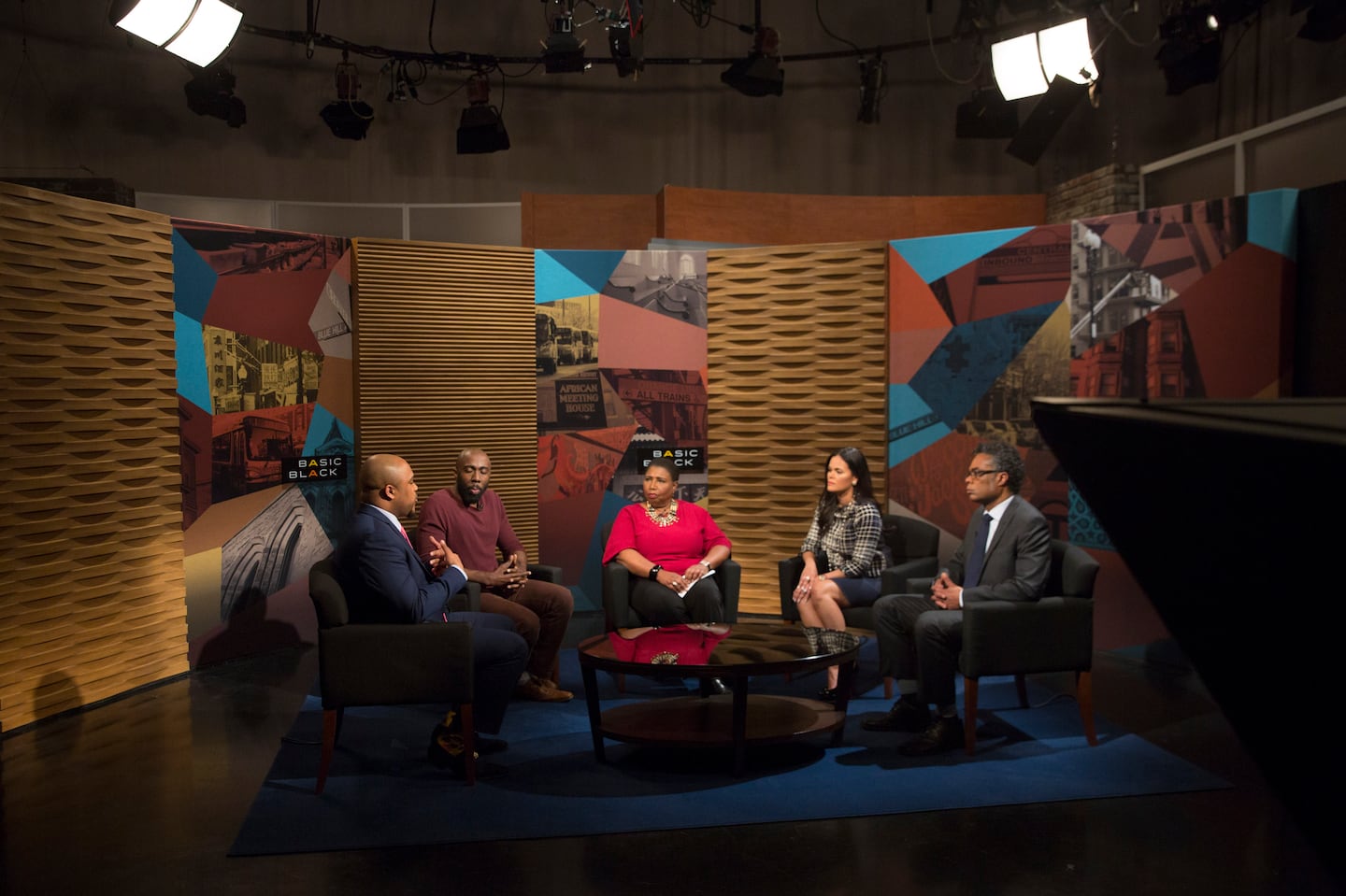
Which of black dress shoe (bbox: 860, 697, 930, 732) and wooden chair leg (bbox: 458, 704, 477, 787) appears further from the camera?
black dress shoe (bbox: 860, 697, 930, 732)

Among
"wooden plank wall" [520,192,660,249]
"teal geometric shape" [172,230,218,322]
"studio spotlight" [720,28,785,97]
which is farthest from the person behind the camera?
"wooden plank wall" [520,192,660,249]

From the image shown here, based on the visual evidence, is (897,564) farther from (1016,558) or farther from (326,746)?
(326,746)

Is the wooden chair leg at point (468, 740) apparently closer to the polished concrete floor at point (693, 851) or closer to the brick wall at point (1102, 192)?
the polished concrete floor at point (693, 851)

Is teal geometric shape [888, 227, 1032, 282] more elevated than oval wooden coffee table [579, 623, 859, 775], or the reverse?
teal geometric shape [888, 227, 1032, 282]

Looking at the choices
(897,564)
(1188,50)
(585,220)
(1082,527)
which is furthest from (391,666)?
(1188,50)

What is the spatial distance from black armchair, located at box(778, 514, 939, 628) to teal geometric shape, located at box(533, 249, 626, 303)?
2.44 metres

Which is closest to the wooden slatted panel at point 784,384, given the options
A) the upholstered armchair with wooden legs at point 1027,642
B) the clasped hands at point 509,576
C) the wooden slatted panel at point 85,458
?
the clasped hands at point 509,576

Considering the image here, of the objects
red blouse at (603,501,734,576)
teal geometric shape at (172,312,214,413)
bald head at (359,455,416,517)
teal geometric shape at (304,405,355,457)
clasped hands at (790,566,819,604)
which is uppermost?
teal geometric shape at (172,312,214,413)

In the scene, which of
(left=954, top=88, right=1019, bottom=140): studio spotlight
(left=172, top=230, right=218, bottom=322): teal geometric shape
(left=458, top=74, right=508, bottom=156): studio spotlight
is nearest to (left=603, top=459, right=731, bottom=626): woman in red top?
(left=172, top=230, right=218, bottom=322): teal geometric shape

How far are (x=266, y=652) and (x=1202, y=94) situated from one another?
8317 mm

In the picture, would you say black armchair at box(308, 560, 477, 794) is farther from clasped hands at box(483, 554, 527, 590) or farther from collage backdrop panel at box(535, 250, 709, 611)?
collage backdrop panel at box(535, 250, 709, 611)

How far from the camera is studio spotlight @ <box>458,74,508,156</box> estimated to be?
841cm

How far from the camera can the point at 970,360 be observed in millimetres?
6344

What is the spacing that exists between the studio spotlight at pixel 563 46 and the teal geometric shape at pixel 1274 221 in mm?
4343
